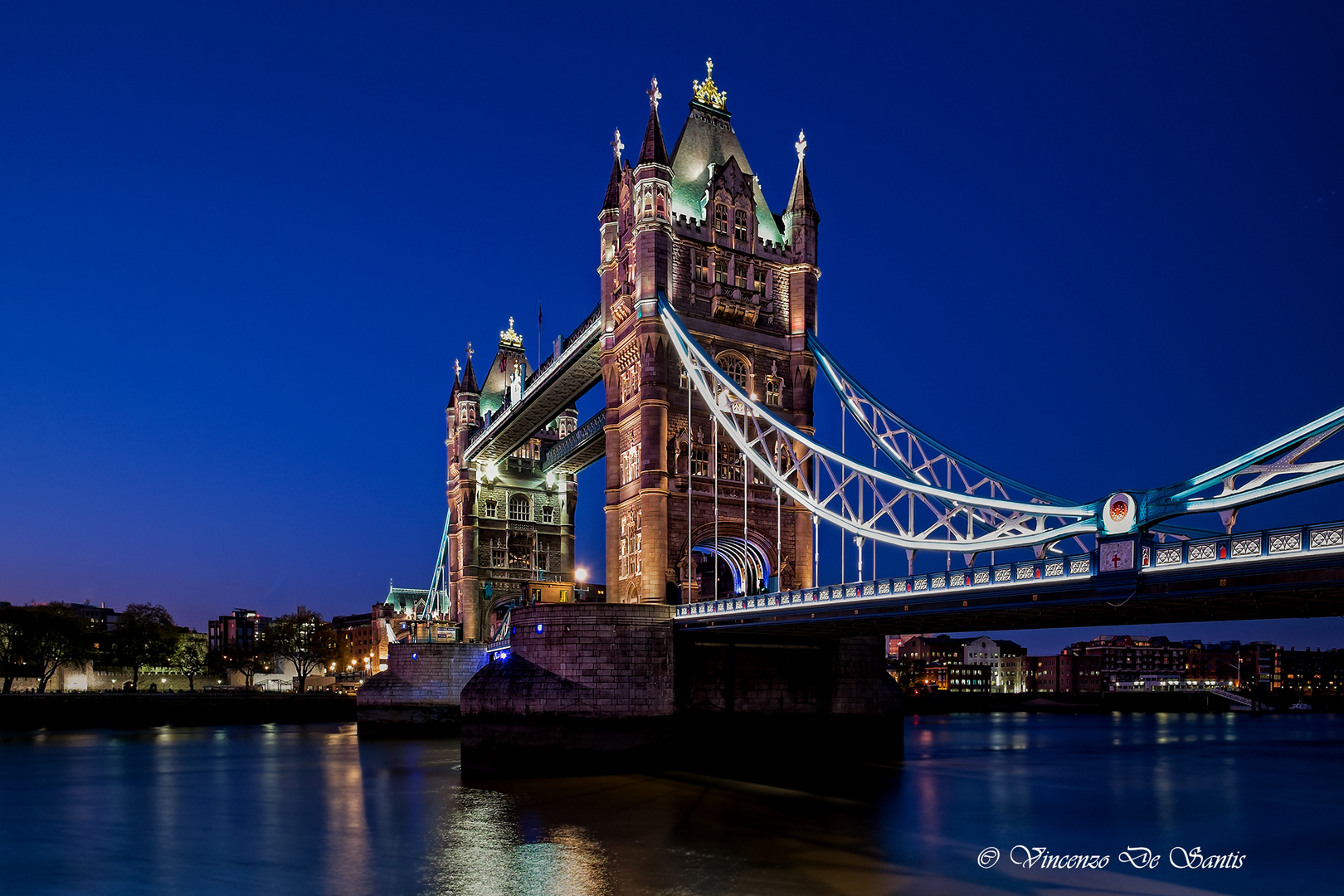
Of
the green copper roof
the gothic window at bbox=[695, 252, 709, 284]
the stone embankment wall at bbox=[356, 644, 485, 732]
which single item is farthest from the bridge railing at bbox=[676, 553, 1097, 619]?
the stone embankment wall at bbox=[356, 644, 485, 732]

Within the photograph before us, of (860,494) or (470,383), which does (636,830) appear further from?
(470,383)

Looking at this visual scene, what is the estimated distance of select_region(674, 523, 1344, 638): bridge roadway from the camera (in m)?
17.1

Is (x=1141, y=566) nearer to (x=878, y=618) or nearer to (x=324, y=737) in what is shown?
(x=878, y=618)

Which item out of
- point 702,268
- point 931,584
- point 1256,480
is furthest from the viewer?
point 702,268

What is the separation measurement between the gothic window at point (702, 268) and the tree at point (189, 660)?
69.6m

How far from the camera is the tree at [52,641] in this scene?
239ft

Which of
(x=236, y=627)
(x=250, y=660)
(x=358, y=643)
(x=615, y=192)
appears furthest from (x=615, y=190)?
(x=236, y=627)

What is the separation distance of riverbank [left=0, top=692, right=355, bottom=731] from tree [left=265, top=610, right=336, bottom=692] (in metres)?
13.9

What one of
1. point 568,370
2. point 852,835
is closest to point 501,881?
point 852,835

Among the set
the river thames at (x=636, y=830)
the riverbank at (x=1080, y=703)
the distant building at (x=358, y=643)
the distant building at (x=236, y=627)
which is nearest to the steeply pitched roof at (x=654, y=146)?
the river thames at (x=636, y=830)

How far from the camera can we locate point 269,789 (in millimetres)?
30375

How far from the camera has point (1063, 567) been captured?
67.8 ft

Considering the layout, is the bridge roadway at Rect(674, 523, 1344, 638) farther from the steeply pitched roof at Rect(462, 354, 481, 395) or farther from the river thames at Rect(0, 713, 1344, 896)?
the steeply pitched roof at Rect(462, 354, 481, 395)

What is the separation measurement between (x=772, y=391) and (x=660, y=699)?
40.8ft
